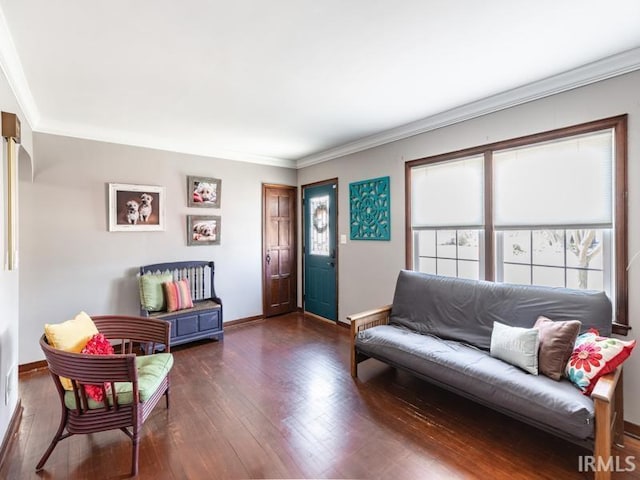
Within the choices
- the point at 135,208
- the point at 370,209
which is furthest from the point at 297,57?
the point at 135,208

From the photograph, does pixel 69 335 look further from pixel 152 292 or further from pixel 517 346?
pixel 517 346

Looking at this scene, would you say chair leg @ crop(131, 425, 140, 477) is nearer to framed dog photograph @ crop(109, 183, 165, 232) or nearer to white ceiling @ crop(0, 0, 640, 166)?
white ceiling @ crop(0, 0, 640, 166)

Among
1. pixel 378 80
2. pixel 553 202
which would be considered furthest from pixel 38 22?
pixel 553 202

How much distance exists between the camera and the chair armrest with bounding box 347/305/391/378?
9.81 ft

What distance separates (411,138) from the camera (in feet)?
11.8

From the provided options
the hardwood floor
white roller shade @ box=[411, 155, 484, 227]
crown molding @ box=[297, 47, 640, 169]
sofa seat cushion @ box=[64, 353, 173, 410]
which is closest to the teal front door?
crown molding @ box=[297, 47, 640, 169]

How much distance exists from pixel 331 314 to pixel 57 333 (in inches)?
132

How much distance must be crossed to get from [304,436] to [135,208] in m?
3.23

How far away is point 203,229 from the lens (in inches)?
172

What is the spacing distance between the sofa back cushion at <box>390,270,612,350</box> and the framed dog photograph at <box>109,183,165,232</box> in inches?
121

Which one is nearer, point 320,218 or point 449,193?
point 449,193

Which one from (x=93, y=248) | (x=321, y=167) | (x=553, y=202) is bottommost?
(x=93, y=248)

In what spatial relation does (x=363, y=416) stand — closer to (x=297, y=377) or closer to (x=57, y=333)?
(x=297, y=377)

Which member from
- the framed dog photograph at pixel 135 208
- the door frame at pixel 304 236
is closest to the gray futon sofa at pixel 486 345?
the door frame at pixel 304 236
